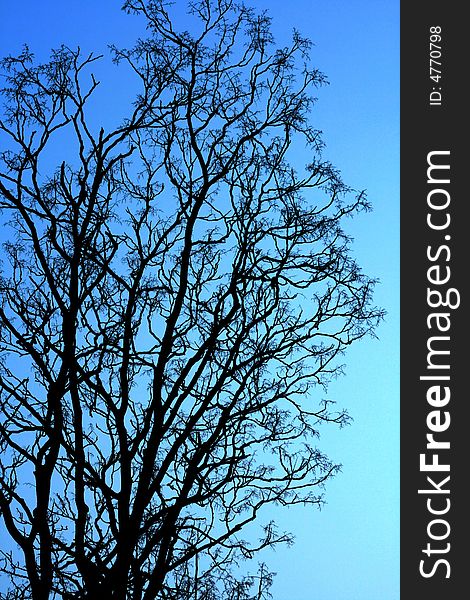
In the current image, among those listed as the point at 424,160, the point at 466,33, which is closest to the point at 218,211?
the point at 424,160

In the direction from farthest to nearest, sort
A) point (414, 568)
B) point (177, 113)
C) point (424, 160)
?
point (177, 113) < point (424, 160) < point (414, 568)

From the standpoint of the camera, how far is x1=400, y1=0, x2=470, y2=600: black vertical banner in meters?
9.73

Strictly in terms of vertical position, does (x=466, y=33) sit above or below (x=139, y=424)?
above

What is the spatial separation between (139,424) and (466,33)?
16.5 feet

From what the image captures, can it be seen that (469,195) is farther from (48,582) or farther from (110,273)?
(48,582)

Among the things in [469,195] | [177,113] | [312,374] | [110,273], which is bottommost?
[312,374]

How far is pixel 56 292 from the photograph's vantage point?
1052 cm

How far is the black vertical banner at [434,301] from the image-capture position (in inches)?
383

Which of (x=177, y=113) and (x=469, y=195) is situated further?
(x=177, y=113)

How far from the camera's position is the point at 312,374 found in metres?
10.6

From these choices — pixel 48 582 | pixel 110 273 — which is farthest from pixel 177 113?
pixel 48 582

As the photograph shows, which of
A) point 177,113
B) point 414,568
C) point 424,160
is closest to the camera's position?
point 414,568

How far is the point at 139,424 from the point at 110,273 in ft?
5.10

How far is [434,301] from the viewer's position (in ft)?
33.3
